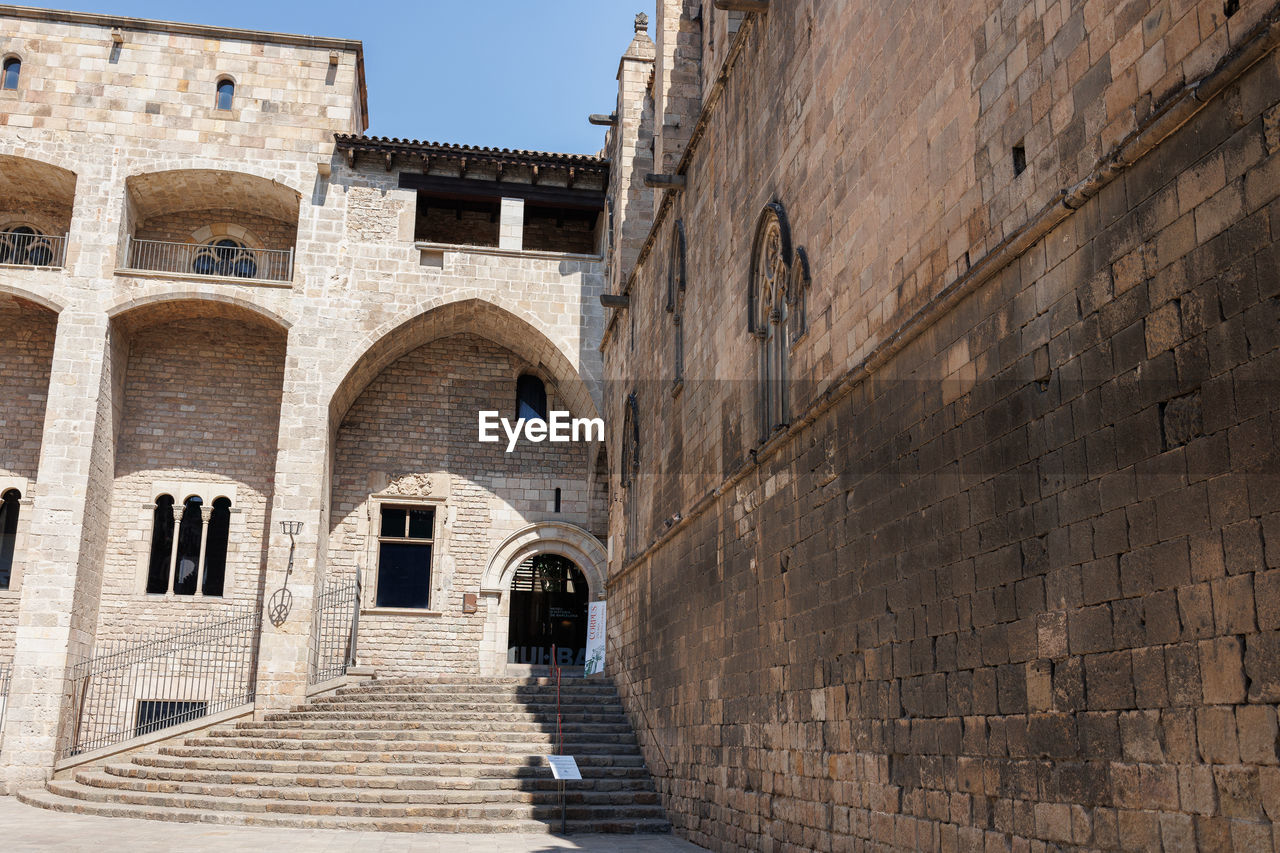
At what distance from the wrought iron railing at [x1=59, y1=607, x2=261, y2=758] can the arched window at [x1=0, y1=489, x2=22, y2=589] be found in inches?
83.9

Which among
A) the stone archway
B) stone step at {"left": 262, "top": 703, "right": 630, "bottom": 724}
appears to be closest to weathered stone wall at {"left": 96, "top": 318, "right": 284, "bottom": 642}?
the stone archway

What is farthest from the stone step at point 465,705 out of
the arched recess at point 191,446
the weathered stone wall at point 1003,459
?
the weathered stone wall at point 1003,459

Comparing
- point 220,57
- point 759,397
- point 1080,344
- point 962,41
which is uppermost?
point 220,57

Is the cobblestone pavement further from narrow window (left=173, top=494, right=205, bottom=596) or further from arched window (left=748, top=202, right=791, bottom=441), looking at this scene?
narrow window (left=173, top=494, right=205, bottom=596)

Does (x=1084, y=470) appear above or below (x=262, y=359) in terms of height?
below

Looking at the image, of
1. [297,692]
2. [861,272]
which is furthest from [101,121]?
[861,272]

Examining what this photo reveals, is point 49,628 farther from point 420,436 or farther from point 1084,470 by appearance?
point 1084,470

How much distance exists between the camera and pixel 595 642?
15.7 meters

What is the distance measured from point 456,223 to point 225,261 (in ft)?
13.1

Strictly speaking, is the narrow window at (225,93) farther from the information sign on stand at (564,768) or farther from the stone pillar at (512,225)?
the information sign on stand at (564,768)

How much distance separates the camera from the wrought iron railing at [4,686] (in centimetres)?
1525

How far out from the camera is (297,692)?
50.5 feet

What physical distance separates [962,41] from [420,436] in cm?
1401

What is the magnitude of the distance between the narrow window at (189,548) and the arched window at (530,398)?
5459 millimetres
